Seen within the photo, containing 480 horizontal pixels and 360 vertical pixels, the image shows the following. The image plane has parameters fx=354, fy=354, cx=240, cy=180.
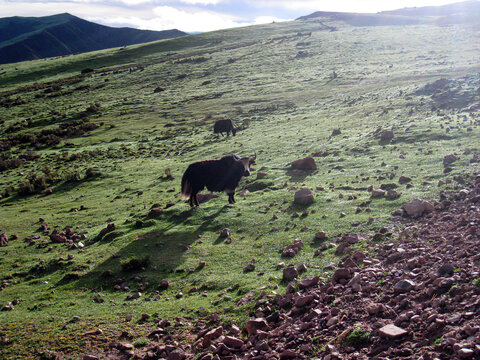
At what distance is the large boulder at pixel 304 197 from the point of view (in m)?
12.9

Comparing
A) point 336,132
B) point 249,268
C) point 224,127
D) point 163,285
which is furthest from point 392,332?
point 224,127

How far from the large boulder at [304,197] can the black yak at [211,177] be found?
2.79 metres

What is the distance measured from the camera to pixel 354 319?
580cm

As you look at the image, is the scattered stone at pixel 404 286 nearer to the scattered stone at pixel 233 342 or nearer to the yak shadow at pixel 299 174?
the scattered stone at pixel 233 342

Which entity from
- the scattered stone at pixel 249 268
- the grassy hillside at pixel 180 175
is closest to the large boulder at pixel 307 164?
the grassy hillside at pixel 180 175

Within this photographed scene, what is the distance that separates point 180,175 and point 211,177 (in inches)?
250

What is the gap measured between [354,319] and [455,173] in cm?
958

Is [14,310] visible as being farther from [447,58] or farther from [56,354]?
[447,58]

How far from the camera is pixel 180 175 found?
822 inches

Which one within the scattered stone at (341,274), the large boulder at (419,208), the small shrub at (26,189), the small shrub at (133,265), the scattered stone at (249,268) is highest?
the large boulder at (419,208)

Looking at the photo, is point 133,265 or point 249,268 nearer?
point 249,268

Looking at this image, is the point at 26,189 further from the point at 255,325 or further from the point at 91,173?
the point at 255,325

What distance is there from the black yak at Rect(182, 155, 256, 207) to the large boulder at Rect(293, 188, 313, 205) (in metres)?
2.79

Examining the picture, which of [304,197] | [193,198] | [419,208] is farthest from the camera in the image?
[193,198]
